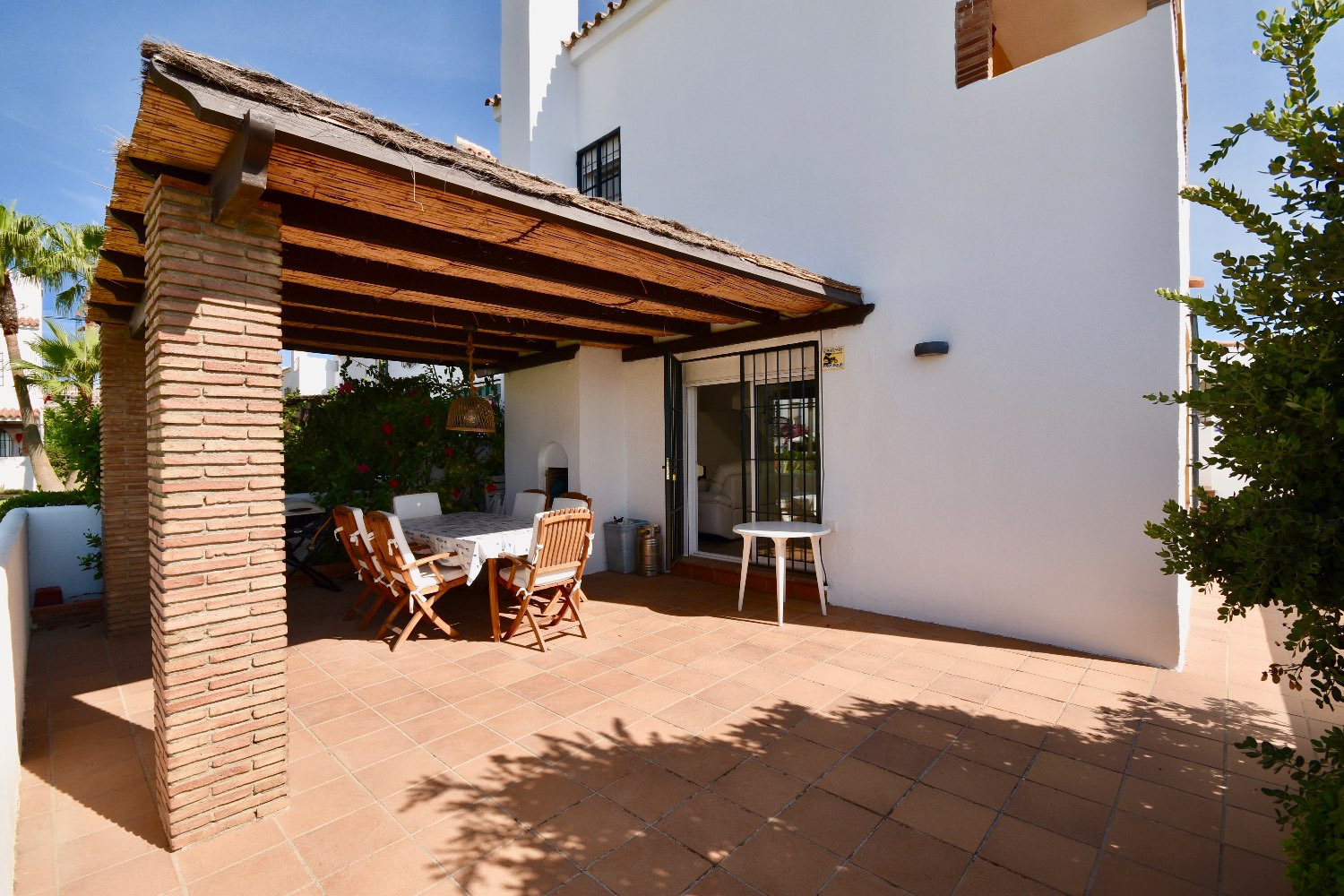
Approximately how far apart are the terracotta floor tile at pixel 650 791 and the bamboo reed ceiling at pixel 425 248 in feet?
9.36

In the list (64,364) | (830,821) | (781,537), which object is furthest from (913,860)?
(64,364)

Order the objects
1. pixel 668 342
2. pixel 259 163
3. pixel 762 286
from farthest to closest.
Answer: pixel 668 342, pixel 762 286, pixel 259 163

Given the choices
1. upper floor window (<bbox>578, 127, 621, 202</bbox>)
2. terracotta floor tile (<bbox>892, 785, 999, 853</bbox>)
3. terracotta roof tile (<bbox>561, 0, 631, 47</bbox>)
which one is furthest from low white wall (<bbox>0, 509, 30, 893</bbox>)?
terracotta roof tile (<bbox>561, 0, 631, 47</bbox>)

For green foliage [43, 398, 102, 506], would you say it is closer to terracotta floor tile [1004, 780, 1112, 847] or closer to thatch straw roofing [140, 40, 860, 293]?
thatch straw roofing [140, 40, 860, 293]

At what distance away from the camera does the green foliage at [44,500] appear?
6830 mm

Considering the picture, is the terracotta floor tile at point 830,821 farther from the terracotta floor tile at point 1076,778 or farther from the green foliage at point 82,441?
the green foliage at point 82,441

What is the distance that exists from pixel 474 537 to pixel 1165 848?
4623 mm

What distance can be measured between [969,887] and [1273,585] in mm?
1447

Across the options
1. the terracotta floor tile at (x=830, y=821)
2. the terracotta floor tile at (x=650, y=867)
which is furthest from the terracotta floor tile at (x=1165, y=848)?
the terracotta floor tile at (x=650, y=867)

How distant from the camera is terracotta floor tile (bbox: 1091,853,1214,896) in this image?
2170 mm

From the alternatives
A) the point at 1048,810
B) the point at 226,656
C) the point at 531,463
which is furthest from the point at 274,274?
the point at 531,463

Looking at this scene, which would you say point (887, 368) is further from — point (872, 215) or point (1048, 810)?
point (1048, 810)

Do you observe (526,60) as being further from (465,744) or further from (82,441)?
(465,744)

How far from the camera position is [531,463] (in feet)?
27.4
